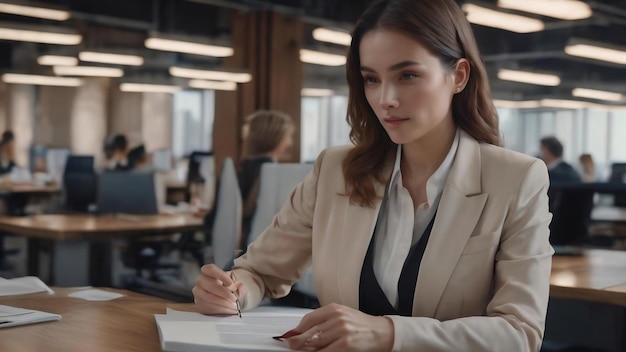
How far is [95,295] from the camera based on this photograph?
71.4 inches

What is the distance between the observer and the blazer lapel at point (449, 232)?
1.48 m

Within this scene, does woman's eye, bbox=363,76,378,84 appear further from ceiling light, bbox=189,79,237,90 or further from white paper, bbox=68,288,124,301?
ceiling light, bbox=189,79,237,90

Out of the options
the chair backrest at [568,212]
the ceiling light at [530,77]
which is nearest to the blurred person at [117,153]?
the ceiling light at [530,77]

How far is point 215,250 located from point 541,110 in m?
3.14

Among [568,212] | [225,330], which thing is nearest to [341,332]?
[225,330]

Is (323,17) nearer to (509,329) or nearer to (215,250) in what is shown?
(215,250)

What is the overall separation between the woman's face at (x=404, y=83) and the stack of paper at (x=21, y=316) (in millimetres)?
768

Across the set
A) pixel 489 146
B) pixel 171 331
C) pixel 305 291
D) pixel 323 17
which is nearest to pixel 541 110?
pixel 323 17

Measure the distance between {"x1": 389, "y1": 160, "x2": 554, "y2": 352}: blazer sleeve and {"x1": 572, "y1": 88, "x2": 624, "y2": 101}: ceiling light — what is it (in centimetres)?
491

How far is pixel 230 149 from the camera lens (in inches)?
345

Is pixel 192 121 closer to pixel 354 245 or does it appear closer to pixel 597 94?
pixel 597 94

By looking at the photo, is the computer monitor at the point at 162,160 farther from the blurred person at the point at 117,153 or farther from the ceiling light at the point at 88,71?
the ceiling light at the point at 88,71

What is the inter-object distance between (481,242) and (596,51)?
5214 millimetres

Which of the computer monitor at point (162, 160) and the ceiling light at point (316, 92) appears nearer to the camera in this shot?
the computer monitor at point (162, 160)
